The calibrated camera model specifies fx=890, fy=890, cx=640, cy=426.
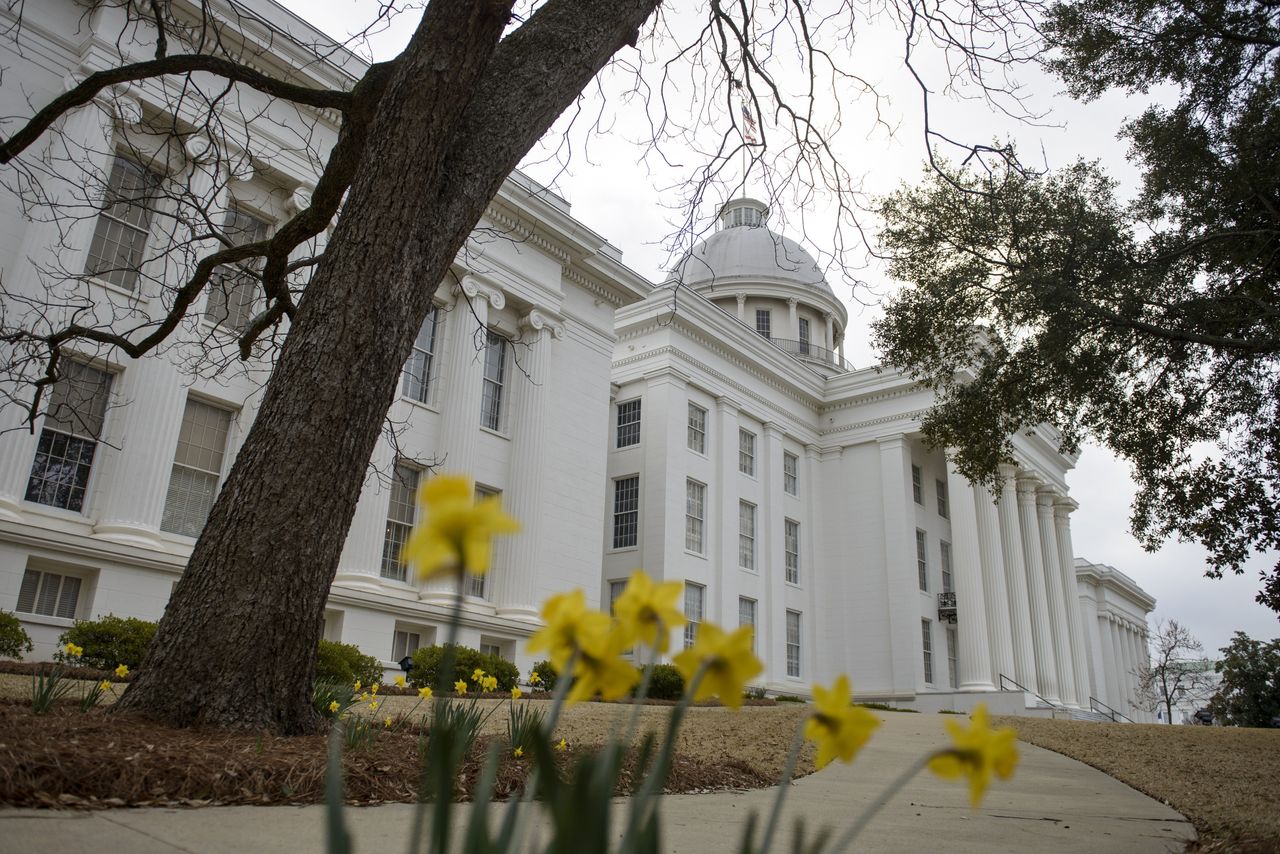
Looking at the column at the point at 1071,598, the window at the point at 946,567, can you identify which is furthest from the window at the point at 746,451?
the column at the point at 1071,598

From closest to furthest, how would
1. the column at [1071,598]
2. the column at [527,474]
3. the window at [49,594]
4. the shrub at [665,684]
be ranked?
the window at [49,594] → the column at [527,474] → the shrub at [665,684] → the column at [1071,598]

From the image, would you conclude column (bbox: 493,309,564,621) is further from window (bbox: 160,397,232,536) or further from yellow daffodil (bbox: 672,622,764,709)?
yellow daffodil (bbox: 672,622,764,709)

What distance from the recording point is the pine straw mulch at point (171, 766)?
3.22 metres

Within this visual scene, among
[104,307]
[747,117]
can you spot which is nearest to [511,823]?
[747,117]

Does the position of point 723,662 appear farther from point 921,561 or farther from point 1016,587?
point 1016,587

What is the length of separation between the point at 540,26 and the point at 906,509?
33.0m

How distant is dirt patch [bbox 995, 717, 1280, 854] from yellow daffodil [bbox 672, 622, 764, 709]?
15.7 feet

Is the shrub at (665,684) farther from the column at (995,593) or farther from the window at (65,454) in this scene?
the column at (995,593)

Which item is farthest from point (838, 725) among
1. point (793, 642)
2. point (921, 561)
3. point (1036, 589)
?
point (1036, 589)

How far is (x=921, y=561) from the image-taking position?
124ft

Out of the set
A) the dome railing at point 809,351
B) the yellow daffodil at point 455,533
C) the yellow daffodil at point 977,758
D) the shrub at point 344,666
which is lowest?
the yellow daffodil at point 977,758

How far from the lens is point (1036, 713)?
33.8 metres

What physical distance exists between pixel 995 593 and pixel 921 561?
3206 millimetres

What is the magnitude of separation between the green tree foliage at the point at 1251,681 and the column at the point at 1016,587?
8998 millimetres
